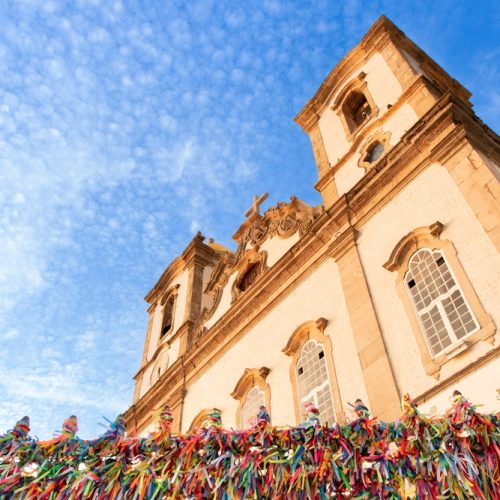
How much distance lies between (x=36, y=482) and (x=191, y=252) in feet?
52.5

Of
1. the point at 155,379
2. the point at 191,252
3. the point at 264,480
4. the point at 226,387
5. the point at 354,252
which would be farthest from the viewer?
the point at 191,252

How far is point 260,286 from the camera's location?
14.6 m

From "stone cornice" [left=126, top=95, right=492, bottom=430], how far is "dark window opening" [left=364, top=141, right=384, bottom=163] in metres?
1.56

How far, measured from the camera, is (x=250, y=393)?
42.1ft

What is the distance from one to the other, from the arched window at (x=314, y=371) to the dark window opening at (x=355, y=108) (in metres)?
7.31

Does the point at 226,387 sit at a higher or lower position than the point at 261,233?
lower

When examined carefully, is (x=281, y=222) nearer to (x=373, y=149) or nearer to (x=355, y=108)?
(x=373, y=149)

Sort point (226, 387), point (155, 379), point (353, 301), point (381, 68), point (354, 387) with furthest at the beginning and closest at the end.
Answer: point (155, 379)
point (381, 68)
point (226, 387)
point (353, 301)
point (354, 387)

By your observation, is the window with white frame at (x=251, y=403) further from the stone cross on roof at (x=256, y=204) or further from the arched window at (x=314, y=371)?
the stone cross on roof at (x=256, y=204)

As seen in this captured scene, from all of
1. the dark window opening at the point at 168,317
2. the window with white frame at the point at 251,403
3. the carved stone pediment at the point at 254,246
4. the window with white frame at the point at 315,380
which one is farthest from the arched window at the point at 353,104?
the dark window opening at the point at 168,317

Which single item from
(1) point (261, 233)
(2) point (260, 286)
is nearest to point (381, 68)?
(1) point (261, 233)

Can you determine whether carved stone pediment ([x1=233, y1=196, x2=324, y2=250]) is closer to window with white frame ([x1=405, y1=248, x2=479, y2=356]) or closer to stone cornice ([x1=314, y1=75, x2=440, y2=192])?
stone cornice ([x1=314, y1=75, x2=440, y2=192])

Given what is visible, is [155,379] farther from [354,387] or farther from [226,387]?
[354,387]

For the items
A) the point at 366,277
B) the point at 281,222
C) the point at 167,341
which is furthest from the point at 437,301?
the point at 167,341
